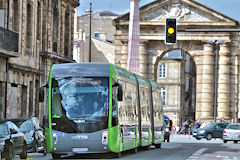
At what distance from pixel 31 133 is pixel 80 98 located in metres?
3.82

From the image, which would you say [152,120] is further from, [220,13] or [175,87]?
[175,87]

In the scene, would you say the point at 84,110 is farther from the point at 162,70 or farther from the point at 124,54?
the point at 162,70

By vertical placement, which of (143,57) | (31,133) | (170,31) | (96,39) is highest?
(96,39)

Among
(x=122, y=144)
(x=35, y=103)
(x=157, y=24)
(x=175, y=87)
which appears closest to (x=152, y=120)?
(x=122, y=144)

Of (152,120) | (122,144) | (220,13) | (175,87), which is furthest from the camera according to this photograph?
(175,87)

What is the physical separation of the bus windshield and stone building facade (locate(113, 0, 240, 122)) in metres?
43.4

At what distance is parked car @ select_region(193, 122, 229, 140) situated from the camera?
57062mm

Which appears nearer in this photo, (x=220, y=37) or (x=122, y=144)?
(x=122, y=144)

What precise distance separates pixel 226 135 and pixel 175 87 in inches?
1948

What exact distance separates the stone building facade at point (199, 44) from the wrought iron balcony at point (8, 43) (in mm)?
29869

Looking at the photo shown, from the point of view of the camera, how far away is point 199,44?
67.8 m

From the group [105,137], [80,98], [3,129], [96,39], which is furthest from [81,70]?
[96,39]

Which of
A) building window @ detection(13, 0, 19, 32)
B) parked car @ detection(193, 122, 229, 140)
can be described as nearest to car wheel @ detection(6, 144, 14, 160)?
building window @ detection(13, 0, 19, 32)

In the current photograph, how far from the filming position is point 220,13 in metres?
66.8
